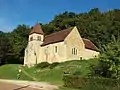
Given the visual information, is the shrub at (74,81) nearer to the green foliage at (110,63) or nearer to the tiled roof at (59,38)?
the green foliage at (110,63)

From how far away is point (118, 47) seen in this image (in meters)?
29.2

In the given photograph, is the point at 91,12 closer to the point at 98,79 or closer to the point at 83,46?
the point at 83,46

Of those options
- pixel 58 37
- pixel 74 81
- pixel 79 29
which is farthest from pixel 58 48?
pixel 74 81

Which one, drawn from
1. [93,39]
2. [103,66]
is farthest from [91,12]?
[103,66]

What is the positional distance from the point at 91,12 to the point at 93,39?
1082 inches

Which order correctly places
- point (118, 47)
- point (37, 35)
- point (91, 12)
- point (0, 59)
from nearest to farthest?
point (118, 47) < point (37, 35) < point (0, 59) < point (91, 12)

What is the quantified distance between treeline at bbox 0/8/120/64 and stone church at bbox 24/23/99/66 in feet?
44.6

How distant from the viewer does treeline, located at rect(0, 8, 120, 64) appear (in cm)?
8481

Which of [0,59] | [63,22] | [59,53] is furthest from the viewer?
[63,22]

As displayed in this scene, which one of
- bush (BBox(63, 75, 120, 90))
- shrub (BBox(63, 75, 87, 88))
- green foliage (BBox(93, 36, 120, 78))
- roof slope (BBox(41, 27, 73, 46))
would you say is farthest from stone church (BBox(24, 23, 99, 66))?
bush (BBox(63, 75, 120, 90))

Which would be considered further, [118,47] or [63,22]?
[63,22]

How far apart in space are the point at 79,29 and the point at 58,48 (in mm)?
29037

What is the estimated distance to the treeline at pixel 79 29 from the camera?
278 feet

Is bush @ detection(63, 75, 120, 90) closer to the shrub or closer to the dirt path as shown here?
the shrub
